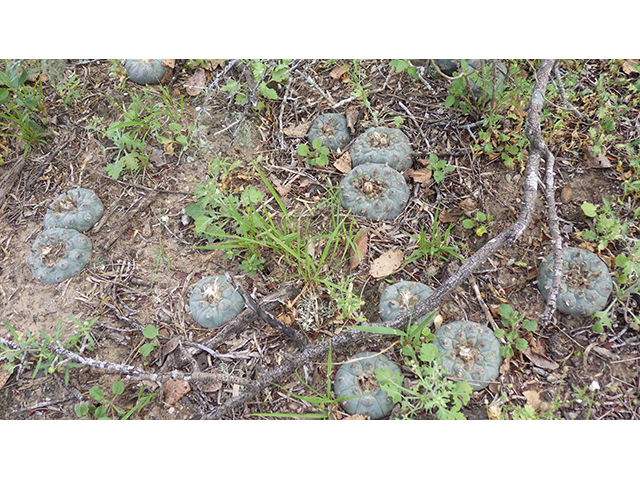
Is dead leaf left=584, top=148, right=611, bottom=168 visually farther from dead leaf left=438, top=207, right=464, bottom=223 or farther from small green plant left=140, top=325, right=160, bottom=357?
small green plant left=140, top=325, right=160, bottom=357

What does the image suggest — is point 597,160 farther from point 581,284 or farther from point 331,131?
point 331,131

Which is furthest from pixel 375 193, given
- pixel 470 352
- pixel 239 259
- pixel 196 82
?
pixel 196 82

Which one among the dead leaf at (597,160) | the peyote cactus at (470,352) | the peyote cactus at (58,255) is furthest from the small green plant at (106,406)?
the dead leaf at (597,160)

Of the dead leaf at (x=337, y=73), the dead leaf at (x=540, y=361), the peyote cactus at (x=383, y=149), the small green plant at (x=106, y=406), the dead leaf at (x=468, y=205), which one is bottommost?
the small green plant at (x=106, y=406)

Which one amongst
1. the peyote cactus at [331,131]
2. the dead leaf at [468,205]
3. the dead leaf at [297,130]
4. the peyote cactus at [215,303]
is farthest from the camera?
the dead leaf at [297,130]

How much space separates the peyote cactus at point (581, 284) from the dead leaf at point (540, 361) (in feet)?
1.07

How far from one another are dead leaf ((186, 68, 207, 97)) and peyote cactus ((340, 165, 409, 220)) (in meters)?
1.63

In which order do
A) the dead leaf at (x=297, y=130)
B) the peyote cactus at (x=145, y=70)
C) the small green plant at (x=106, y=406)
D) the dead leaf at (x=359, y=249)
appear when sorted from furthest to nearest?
the peyote cactus at (x=145, y=70) < the dead leaf at (x=297, y=130) < the dead leaf at (x=359, y=249) < the small green plant at (x=106, y=406)

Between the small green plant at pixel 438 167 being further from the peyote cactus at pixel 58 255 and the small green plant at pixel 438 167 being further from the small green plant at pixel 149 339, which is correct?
the peyote cactus at pixel 58 255

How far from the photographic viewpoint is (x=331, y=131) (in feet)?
10.7

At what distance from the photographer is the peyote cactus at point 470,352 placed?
7.92ft

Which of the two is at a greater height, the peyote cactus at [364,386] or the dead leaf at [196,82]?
the dead leaf at [196,82]

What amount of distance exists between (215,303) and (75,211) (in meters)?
1.34

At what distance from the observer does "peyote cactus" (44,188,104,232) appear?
10.0 feet
